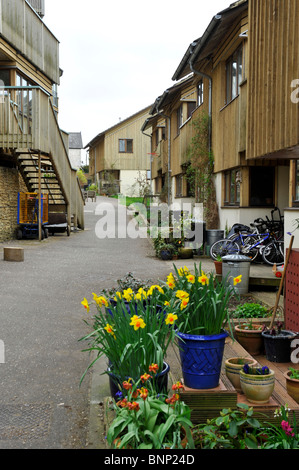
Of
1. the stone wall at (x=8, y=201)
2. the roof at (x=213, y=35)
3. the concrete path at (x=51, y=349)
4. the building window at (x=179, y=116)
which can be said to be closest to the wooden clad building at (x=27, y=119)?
the stone wall at (x=8, y=201)

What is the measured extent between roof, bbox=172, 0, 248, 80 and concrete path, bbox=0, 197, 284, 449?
5864 mm

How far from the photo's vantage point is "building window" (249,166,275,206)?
490 inches

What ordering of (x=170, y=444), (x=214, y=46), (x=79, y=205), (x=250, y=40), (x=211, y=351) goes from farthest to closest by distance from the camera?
(x=79, y=205)
(x=214, y=46)
(x=250, y=40)
(x=211, y=351)
(x=170, y=444)

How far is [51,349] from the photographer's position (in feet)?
18.7

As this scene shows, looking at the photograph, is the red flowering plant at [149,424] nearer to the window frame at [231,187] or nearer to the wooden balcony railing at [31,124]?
the window frame at [231,187]

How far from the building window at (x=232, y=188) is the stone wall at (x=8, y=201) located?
7.49 metres

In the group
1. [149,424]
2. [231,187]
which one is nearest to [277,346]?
[149,424]

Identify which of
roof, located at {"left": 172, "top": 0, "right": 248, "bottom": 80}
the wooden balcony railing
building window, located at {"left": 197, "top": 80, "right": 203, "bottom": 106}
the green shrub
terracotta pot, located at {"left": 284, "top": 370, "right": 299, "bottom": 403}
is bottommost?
terracotta pot, located at {"left": 284, "top": 370, "right": 299, "bottom": 403}

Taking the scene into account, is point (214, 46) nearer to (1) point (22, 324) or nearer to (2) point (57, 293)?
(2) point (57, 293)

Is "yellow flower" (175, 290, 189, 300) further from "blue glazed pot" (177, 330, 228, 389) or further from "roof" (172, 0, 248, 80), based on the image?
"roof" (172, 0, 248, 80)

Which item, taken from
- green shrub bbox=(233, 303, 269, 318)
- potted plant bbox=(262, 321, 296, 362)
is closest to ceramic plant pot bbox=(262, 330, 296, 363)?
potted plant bbox=(262, 321, 296, 362)

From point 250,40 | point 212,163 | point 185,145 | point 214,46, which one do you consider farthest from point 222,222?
point 250,40

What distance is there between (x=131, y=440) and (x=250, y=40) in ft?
17.4

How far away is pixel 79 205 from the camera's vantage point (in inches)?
858
